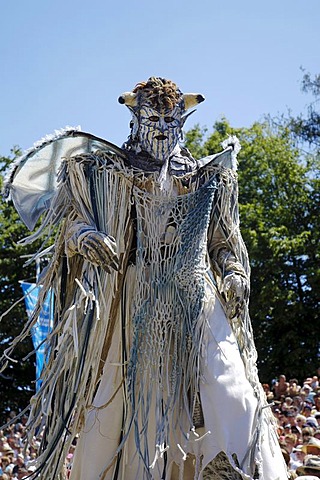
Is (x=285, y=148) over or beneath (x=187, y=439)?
over

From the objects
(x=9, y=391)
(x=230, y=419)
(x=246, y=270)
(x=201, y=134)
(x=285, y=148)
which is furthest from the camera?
(x=201, y=134)

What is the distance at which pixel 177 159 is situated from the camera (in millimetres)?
4465

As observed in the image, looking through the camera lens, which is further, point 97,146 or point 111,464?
point 97,146

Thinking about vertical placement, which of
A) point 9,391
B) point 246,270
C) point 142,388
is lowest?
point 142,388

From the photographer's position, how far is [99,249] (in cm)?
396

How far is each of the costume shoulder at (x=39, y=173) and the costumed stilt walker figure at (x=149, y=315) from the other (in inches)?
0.4

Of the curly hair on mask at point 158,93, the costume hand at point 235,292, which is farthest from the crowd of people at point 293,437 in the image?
the curly hair on mask at point 158,93

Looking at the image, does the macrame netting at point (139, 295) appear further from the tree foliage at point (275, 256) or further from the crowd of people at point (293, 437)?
the tree foliage at point (275, 256)

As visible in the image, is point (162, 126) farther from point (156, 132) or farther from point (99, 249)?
point (99, 249)

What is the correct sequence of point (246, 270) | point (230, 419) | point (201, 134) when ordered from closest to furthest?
point (230, 419)
point (246, 270)
point (201, 134)

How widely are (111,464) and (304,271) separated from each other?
16.3m

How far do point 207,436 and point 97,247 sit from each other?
3.01ft

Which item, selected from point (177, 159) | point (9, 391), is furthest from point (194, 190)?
point (9, 391)

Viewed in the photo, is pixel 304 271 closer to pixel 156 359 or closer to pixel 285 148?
pixel 285 148
